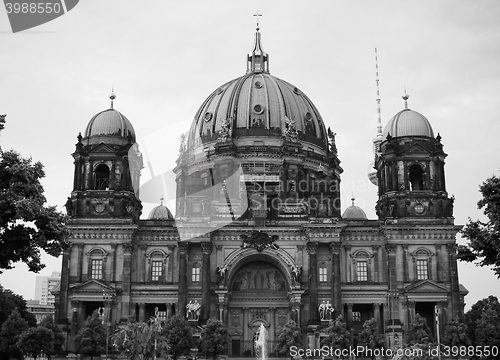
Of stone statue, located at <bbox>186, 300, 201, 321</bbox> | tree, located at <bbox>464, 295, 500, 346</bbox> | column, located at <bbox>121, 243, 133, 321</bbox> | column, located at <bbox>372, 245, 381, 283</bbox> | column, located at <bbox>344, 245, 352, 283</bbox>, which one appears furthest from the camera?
tree, located at <bbox>464, 295, 500, 346</bbox>

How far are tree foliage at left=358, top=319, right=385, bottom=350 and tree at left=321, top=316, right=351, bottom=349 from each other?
176 cm

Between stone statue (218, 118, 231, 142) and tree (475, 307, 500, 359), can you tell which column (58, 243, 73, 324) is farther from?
tree (475, 307, 500, 359)

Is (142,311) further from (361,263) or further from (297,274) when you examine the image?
(361,263)

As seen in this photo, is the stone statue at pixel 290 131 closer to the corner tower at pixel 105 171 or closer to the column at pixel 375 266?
the corner tower at pixel 105 171

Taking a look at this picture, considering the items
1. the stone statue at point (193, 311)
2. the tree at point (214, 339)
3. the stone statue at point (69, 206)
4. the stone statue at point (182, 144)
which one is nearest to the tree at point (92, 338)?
the stone statue at point (193, 311)

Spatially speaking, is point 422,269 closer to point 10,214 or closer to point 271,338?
point 271,338

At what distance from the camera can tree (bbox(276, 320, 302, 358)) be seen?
70688mm

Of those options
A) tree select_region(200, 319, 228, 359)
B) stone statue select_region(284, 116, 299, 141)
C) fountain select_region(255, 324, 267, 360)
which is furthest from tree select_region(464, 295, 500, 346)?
tree select_region(200, 319, 228, 359)

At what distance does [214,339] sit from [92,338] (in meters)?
11.0

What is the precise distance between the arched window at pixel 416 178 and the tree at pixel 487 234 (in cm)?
4231

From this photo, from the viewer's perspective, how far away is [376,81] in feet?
531

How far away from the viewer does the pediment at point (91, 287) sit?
76.7 m

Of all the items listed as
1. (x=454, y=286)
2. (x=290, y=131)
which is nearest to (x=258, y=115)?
(x=290, y=131)

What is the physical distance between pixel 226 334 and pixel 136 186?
21.3 m
